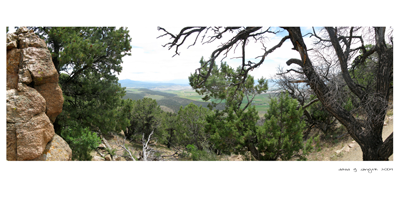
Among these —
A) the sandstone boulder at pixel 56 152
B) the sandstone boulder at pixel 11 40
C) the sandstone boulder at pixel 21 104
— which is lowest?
the sandstone boulder at pixel 56 152

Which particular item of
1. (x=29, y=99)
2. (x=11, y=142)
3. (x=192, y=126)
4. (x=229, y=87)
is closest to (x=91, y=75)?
(x=29, y=99)

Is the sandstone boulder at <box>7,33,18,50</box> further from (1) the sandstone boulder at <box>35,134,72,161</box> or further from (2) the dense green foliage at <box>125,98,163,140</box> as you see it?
(2) the dense green foliage at <box>125,98,163,140</box>

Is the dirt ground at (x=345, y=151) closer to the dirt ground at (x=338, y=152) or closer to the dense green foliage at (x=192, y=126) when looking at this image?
the dirt ground at (x=338, y=152)

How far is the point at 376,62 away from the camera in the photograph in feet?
9.94

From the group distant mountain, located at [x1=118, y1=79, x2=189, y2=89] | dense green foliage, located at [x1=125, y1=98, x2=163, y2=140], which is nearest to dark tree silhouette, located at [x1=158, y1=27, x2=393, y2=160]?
distant mountain, located at [x1=118, y1=79, x2=189, y2=89]

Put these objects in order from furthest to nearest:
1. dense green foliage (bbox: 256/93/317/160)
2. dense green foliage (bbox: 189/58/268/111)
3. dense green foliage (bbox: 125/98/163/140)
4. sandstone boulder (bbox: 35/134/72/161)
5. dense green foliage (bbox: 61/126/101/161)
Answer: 1. dense green foliage (bbox: 125/98/163/140)
2. dense green foliage (bbox: 61/126/101/161)
3. dense green foliage (bbox: 189/58/268/111)
4. dense green foliage (bbox: 256/93/317/160)
5. sandstone boulder (bbox: 35/134/72/161)

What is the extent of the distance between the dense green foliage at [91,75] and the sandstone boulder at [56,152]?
1931 millimetres

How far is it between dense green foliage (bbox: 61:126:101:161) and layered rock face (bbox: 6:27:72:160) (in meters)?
0.88

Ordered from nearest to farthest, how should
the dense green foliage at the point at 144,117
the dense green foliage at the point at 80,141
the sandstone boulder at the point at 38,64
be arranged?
the sandstone boulder at the point at 38,64, the dense green foliage at the point at 80,141, the dense green foliage at the point at 144,117

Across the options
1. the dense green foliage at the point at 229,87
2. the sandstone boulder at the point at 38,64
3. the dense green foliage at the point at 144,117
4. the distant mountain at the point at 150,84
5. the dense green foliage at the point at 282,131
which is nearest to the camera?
the sandstone boulder at the point at 38,64

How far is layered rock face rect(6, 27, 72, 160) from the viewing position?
264 cm

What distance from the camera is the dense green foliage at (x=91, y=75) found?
4.38 metres

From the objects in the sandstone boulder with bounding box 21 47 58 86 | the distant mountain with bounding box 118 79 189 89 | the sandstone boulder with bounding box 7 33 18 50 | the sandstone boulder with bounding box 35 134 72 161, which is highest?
the sandstone boulder with bounding box 7 33 18 50

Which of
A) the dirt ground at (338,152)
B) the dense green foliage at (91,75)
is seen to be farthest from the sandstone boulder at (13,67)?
the dirt ground at (338,152)
